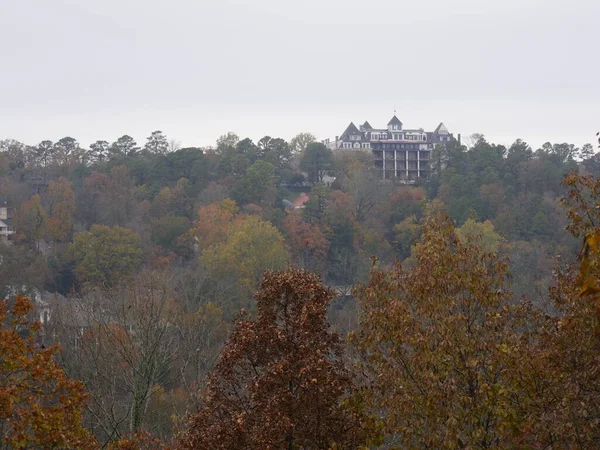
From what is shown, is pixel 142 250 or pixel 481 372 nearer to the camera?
pixel 481 372

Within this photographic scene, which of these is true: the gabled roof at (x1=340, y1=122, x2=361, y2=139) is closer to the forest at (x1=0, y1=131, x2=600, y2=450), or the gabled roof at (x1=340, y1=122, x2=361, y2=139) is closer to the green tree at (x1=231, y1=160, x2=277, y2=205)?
the green tree at (x1=231, y1=160, x2=277, y2=205)

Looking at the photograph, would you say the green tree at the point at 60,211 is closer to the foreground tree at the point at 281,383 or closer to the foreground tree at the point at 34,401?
the foreground tree at the point at 34,401

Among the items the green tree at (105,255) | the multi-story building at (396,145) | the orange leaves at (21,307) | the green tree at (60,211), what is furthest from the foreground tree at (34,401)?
the multi-story building at (396,145)

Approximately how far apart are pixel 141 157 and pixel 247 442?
191 ft

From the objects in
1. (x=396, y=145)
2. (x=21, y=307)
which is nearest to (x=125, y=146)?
(x=396, y=145)

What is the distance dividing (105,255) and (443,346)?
116 feet

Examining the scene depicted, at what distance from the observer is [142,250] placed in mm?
43875

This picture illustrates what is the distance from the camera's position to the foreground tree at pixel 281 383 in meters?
7.26

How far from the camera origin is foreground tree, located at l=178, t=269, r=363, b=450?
7.26 metres

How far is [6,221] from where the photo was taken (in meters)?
50.3

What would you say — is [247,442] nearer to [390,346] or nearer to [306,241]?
[390,346]

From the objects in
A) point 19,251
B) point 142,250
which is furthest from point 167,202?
point 19,251

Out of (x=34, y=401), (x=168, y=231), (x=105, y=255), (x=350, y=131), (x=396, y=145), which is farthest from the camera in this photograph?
(x=350, y=131)

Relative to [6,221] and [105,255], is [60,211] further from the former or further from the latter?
[105,255]
